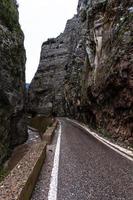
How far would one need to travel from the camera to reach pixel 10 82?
18047mm

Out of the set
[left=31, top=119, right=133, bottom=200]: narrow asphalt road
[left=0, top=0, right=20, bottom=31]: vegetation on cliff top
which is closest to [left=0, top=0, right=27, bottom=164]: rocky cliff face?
[left=0, top=0, right=20, bottom=31]: vegetation on cliff top

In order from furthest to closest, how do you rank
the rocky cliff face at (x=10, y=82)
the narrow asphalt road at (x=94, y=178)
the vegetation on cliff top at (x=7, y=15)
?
the vegetation on cliff top at (x=7, y=15) → the rocky cliff face at (x=10, y=82) → the narrow asphalt road at (x=94, y=178)

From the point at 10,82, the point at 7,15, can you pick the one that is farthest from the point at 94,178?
the point at 7,15

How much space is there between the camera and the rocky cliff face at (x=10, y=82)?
1630 centimetres

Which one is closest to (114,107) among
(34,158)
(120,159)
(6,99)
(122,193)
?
(6,99)

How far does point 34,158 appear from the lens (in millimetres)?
7523

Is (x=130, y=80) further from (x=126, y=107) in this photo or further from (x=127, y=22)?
(x=127, y=22)

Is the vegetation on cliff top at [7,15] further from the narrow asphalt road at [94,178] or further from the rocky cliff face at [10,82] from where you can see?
the narrow asphalt road at [94,178]

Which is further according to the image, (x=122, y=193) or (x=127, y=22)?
(x=127, y=22)

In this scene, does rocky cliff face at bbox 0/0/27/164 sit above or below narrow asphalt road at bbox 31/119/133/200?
above

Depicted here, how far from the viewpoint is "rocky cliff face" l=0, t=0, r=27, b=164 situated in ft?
53.5

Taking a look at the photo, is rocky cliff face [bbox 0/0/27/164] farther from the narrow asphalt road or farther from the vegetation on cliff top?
the narrow asphalt road

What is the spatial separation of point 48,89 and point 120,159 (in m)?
70.1

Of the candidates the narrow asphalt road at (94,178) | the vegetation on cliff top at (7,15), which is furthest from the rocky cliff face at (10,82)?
the narrow asphalt road at (94,178)
